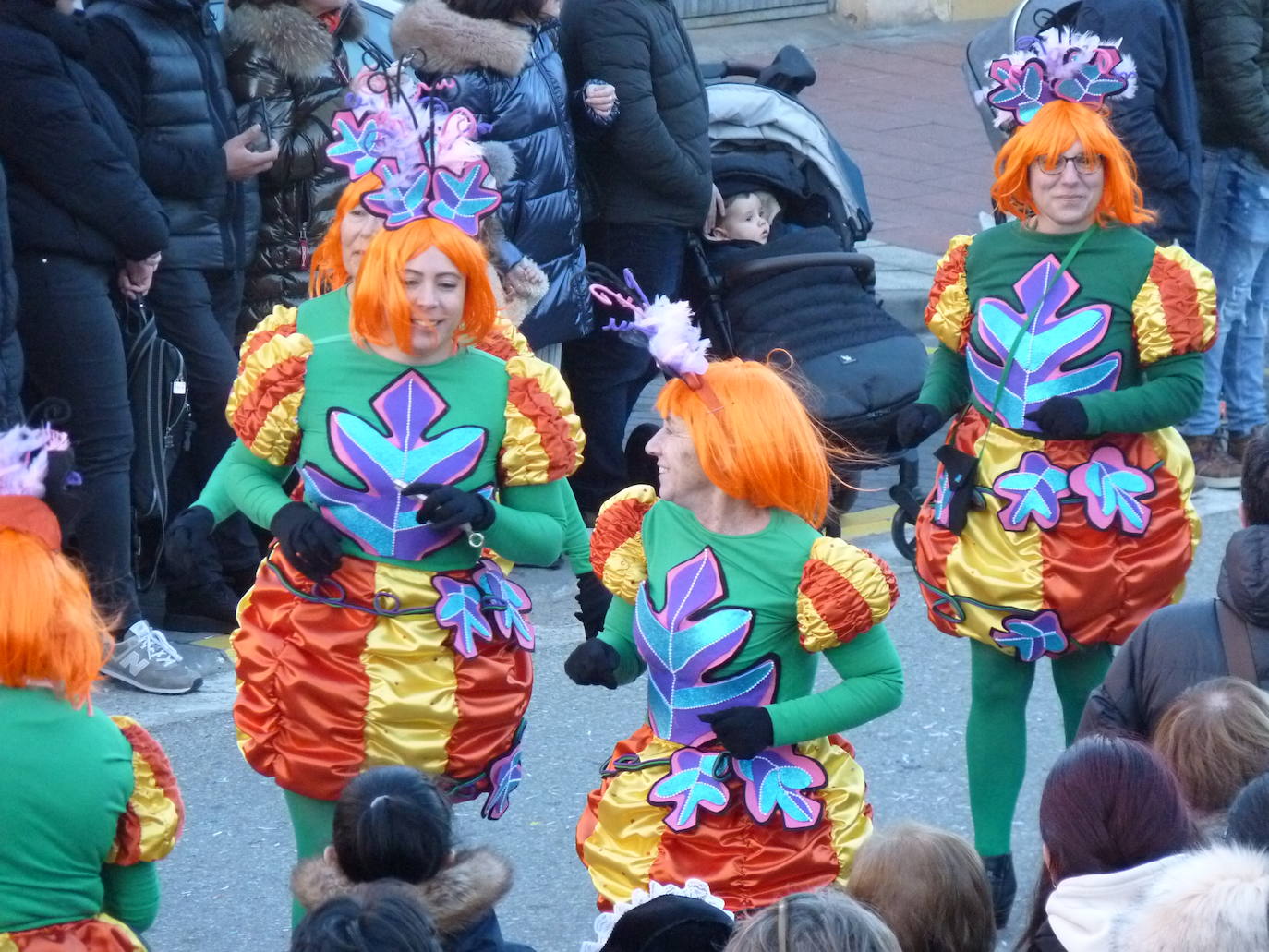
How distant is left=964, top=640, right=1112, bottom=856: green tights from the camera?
163 inches

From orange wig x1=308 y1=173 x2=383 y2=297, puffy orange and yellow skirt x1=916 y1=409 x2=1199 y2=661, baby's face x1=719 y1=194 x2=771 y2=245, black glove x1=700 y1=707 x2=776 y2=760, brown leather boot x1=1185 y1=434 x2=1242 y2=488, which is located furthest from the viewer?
brown leather boot x1=1185 y1=434 x2=1242 y2=488

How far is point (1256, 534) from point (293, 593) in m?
1.74

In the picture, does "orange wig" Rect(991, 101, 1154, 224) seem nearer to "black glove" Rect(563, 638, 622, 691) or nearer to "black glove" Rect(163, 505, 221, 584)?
"black glove" Rect(563, 638, 622, 691)

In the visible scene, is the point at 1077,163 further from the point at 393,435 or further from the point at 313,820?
the point at 313,820

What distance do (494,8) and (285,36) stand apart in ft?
2.09

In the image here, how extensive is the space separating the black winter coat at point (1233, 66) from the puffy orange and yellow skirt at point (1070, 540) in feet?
10.1

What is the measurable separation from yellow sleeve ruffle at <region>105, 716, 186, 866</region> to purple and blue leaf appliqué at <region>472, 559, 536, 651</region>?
2.52 ft

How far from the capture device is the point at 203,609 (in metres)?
5.65

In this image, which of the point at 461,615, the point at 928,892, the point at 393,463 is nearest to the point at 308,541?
the point at 393,463

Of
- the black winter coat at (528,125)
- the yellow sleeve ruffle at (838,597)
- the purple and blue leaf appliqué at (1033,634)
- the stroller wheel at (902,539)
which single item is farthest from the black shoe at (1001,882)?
the black winter coat at (528,125)

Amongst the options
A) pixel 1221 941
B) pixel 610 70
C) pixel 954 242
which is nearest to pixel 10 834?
pixel 1221 941

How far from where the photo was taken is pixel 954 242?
427 cm

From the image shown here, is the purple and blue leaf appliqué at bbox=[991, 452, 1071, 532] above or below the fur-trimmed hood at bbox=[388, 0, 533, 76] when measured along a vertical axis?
below

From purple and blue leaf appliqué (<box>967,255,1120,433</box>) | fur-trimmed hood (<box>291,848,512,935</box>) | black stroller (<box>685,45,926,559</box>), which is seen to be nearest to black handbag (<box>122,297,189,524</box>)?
black stroller (<box>685,45,926,559</box>)
